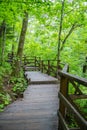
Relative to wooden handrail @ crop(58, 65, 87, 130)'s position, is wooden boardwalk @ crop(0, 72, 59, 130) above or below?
below

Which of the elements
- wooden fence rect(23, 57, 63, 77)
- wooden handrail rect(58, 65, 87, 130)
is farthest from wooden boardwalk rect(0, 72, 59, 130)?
wooden fence rect(23, 57, 63, 77)

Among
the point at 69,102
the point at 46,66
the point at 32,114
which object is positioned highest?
the point at 69,102

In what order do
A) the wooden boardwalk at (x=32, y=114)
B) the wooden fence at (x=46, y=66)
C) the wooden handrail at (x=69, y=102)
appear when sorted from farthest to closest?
the wooden fence at (x=46, y=66)
the wooden boardwalk at (x=32, y=114)
the wooden handrail at (x=69, y=102)

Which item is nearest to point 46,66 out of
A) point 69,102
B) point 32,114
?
point 32,114

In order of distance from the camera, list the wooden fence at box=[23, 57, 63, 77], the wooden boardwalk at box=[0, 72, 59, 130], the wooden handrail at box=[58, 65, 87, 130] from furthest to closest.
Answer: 1. the wooden fence at box=[23, 57, 63, 77]
2. the wooden boardwalk at box=[0, 72, 59, 130]
3. the wooden handrail at box=[58, 65, 87, 130]

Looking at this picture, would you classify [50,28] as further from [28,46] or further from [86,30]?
[28,46]

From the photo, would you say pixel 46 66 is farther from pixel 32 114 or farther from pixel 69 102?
pixel 69 102

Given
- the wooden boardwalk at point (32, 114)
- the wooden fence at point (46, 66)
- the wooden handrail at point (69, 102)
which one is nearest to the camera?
the wooden handrail at point (69, 102)

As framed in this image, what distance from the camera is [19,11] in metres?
10.5

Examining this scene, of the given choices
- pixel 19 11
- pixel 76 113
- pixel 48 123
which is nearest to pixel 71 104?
pixel 76 113

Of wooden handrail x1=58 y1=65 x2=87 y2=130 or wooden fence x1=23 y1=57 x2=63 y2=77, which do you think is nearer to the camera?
wooden handrail x1=58 y1=65 x2=87 y2=130

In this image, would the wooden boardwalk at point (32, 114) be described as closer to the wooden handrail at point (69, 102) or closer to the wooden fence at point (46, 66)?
the wooden handrail at point (69, 102)

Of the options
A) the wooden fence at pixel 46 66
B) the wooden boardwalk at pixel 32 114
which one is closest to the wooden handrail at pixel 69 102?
the wooden boardwalk at pixel 32 114

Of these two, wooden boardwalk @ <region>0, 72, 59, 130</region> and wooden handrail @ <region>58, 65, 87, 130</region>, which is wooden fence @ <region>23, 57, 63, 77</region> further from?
wooden handrail @ <region>58, 65, 87, 130</region>
